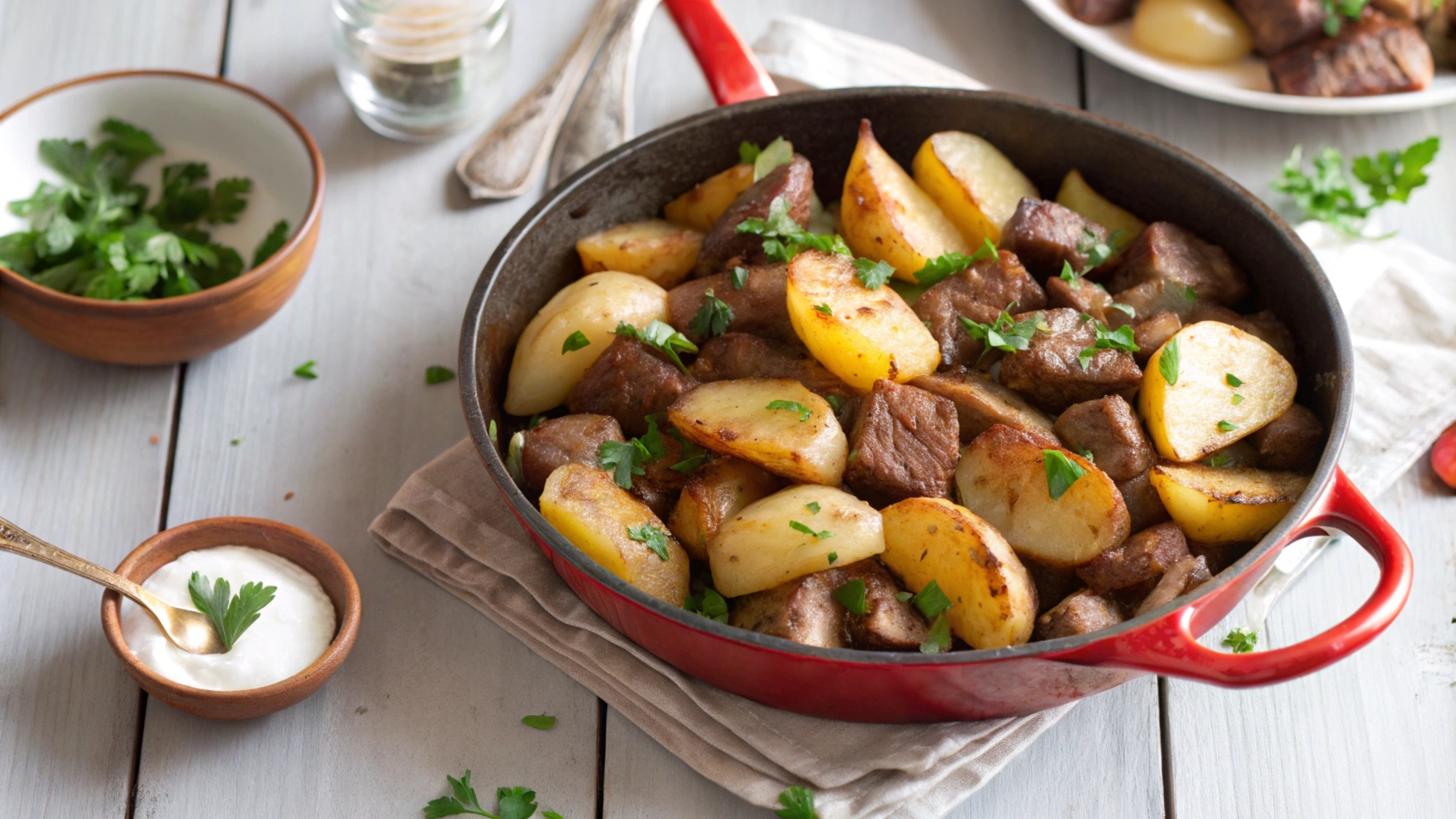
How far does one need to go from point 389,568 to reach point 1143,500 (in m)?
1.43

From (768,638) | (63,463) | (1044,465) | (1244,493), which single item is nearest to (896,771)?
(768,638)

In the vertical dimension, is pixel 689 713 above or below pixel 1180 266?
below

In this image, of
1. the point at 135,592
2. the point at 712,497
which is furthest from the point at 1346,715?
the point at 135,592

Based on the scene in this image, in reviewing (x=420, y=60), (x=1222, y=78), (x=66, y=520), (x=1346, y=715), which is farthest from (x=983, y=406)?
(x=66, y=520)

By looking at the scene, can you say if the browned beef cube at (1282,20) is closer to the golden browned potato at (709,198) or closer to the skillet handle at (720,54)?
the skillet handle at (720,54)

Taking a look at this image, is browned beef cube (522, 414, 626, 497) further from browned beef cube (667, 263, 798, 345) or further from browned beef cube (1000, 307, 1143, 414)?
browned beef cube (1000, 307, 1143, 414)

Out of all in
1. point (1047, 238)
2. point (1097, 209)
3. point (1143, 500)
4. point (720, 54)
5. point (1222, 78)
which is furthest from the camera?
point (1222, 78)

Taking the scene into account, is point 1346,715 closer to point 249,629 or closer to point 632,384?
point 632,384

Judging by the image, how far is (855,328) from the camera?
2.16 meters

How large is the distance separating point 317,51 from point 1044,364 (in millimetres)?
2199

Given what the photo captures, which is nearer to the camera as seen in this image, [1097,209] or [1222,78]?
[1097,209]

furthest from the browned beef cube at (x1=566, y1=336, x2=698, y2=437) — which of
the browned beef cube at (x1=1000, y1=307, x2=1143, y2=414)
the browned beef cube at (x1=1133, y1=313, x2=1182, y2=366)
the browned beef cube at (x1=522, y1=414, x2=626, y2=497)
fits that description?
the browned beef cube at (x1=1133, y1=313, x2=1182, y2=366)

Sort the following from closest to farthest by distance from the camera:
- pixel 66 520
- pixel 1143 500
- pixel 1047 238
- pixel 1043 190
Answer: pixel 1143 500, pixel 1047 238, pixel 66 520, pixel 1043 190

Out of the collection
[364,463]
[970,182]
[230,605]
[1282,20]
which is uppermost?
[1282,20]
